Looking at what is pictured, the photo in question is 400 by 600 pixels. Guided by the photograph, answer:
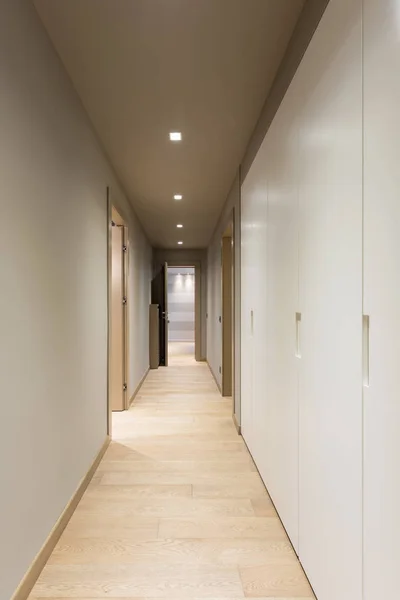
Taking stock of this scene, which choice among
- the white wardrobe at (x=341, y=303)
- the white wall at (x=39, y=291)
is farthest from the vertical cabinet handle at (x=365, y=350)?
the white wall at (x=39, y=291)

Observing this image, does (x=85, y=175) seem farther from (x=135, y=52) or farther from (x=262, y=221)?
(x=262, y=221)

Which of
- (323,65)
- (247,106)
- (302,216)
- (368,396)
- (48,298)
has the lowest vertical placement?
(368,396)

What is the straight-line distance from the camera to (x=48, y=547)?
187 cm

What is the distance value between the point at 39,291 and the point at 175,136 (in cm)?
186

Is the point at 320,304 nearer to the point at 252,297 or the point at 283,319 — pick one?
the point at 283,319

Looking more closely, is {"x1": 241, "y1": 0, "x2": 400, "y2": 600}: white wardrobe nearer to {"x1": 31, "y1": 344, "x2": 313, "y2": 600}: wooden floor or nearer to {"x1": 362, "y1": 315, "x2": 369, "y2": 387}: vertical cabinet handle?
{"x1": 362, "y1": 315, "x2": 369, "y2": 387}: vertical cabinet handle

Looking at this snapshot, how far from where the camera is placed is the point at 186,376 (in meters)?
7.01

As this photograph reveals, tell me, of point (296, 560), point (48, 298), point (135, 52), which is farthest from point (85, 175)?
point (296, 560)

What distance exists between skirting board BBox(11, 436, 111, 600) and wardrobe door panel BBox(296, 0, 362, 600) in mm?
1133

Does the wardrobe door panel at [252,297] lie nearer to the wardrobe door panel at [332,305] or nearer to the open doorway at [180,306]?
the wardrobe door panel at [332,305]

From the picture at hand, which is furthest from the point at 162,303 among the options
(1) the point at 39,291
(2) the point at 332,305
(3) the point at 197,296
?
(2) the point at 332,305

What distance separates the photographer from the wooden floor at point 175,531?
5.58 feet

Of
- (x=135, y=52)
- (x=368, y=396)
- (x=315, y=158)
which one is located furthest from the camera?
(x=135, y=52)

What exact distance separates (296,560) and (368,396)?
121 cm
